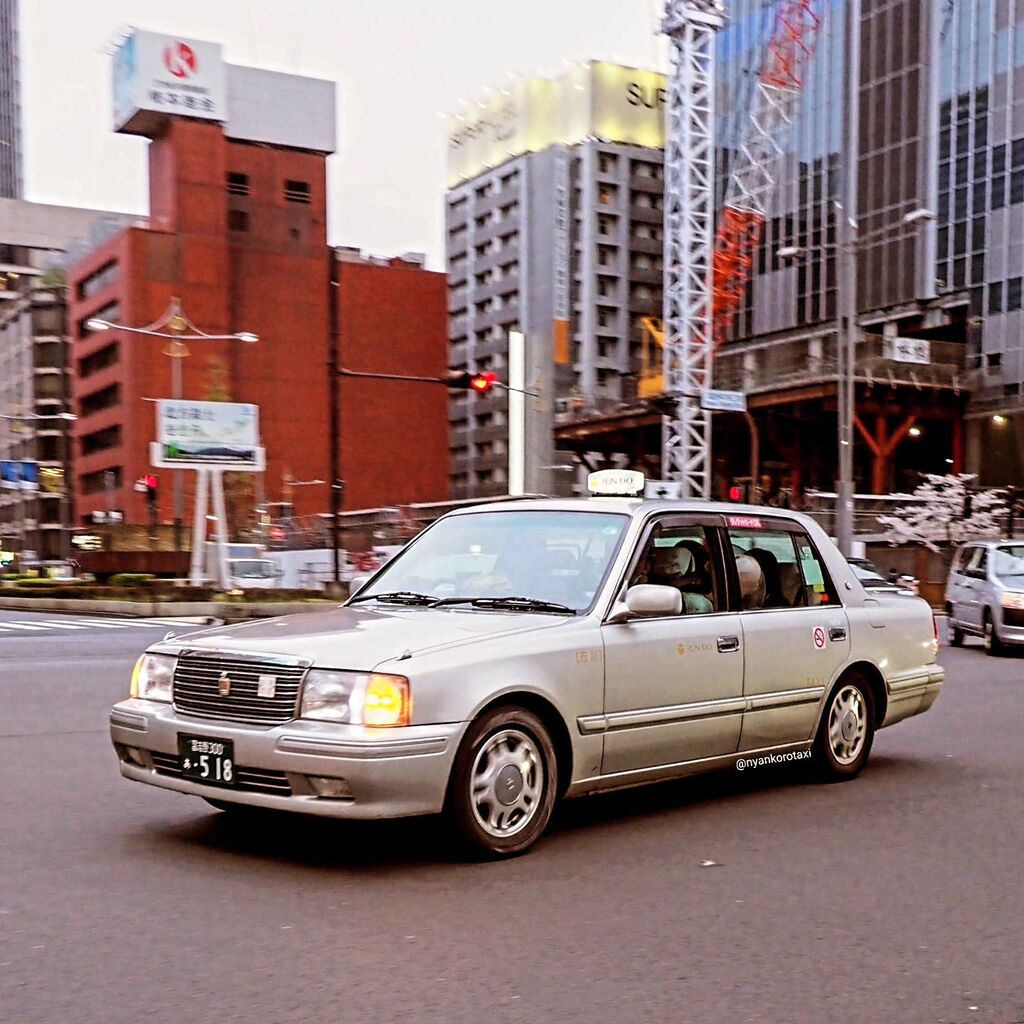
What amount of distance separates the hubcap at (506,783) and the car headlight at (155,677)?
149 cm

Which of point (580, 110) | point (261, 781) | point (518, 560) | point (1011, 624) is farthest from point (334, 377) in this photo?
point (580, 110)

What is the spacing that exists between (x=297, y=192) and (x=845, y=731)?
3969 inches

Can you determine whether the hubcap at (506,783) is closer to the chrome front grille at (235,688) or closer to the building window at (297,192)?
the chrome front grille at (235,688)

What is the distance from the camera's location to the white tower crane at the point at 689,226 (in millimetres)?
53594

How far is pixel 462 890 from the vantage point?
17.5ft

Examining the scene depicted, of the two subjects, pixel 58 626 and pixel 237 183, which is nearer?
pixel 58 626

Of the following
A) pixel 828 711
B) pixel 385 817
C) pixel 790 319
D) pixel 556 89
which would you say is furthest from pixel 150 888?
pixel 556 89

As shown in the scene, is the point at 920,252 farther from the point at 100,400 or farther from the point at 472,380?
the point at 100,400

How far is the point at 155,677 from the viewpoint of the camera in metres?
6.20

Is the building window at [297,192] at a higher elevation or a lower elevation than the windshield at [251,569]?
higher

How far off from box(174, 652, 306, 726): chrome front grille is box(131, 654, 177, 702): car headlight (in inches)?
4.0

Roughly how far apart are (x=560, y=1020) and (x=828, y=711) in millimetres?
4347

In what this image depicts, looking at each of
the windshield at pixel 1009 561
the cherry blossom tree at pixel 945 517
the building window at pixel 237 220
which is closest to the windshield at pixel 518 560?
the windshield at pixel 1009 561

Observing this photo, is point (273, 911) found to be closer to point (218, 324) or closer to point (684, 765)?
point (684, 765)
